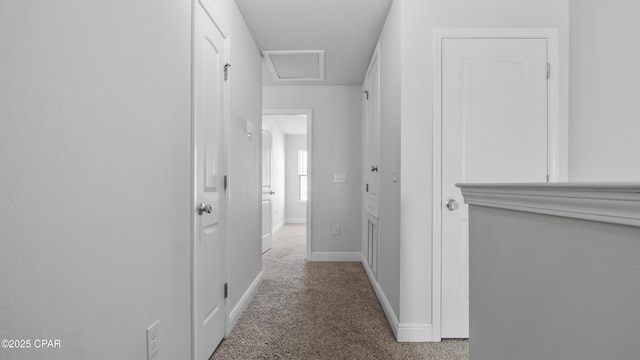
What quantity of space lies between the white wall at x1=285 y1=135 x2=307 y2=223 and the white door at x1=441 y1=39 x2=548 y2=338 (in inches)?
268

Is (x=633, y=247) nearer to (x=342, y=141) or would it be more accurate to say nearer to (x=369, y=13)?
(x=369, y=13)

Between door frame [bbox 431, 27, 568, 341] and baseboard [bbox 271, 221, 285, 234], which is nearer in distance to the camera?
door frame [bbox 431, 27, 568, 341]

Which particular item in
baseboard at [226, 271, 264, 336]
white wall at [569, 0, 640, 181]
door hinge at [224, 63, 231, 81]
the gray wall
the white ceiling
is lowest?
baseboard at [226, 271, 264, 336]

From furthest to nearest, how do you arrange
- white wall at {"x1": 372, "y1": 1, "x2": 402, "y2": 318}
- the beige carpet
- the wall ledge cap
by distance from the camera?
white wall at {"x1": 372, "y1": 1, "x2": 402, "y2": 318} → the beige carpet → the wall ledge cap

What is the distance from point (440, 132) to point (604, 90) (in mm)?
816

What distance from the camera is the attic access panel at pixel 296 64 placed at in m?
3.26

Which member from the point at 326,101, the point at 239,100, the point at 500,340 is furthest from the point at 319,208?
the point at 500,340

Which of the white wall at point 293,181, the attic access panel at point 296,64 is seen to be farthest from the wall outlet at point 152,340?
the white wall at point 293,181

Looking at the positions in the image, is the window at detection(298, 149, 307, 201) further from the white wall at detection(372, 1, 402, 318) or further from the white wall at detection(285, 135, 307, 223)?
the white wall at detection(372, 1, 402, 318)

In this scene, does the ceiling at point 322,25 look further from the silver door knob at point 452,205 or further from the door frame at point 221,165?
the silver door knob at point 452,205

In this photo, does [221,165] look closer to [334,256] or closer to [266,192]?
[334,256]

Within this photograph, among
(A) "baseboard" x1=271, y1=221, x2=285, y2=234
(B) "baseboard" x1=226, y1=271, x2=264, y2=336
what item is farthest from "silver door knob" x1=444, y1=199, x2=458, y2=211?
(A) "baseboard" x1=271, y1=221, x2=285, y2=234

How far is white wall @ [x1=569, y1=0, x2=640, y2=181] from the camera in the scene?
49.7 inches

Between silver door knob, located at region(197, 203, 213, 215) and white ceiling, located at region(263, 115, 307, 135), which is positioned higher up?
white ceiling, located at region(263, 115, 307, 135)
